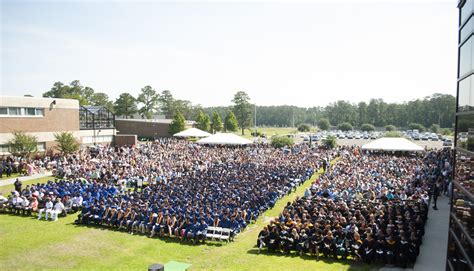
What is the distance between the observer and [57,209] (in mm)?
17875

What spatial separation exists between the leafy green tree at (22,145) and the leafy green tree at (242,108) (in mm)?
61378

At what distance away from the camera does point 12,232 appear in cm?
1557

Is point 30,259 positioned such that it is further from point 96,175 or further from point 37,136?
point 37,136

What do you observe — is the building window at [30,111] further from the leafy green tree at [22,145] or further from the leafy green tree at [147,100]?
the leafy green tree at [147,100]

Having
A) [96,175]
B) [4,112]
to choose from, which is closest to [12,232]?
[96,175]

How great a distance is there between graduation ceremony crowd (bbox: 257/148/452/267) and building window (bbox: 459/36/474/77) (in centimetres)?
637

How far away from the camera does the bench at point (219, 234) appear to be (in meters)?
14.3

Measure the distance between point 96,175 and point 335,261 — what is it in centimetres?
2037

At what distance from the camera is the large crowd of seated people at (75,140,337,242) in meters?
15.2

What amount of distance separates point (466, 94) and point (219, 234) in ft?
34.0

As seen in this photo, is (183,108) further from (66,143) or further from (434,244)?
(434,244)

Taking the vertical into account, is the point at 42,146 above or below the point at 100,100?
below

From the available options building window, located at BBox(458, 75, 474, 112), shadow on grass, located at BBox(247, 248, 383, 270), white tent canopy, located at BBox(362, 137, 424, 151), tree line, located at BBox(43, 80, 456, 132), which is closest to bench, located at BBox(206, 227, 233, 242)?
shadow on grass, located at BBox(247, 248, 383, 270)

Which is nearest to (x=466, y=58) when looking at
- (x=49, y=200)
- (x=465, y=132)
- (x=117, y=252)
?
(x=465, y=132)
